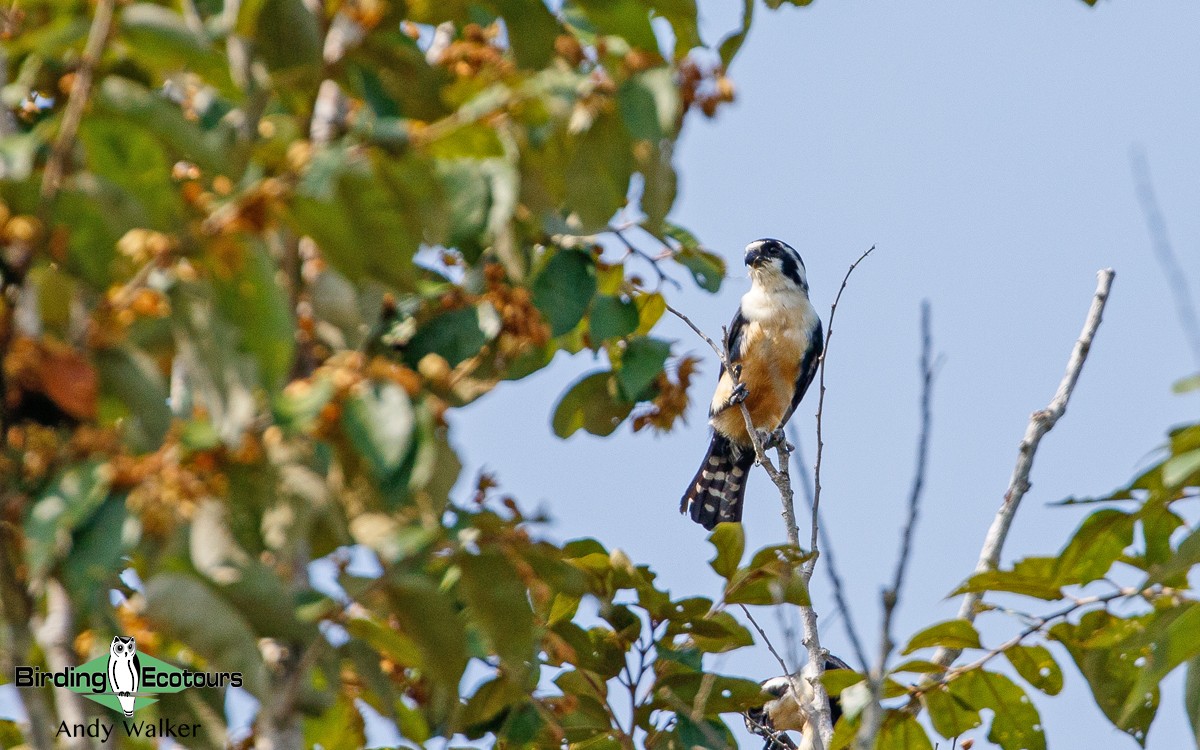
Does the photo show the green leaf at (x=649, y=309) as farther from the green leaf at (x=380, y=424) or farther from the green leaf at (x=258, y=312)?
the green leaf at (x=258, y=312)

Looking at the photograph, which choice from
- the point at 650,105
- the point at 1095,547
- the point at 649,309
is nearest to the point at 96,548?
the point at 650,105

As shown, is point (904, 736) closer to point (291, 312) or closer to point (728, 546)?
point (728, 546)

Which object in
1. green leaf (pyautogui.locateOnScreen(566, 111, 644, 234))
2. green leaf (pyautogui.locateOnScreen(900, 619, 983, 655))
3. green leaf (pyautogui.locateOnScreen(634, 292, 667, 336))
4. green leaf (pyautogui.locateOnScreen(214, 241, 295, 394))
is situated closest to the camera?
green leaf (pyautogui.locateOnScreen(214, 241, 295, 394))

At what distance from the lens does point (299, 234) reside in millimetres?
1596

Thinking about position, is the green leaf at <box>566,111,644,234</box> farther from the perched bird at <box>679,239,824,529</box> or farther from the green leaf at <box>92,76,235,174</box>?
→ the perched bird at <box>679,239,824,529</box>

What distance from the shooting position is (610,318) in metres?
2.74

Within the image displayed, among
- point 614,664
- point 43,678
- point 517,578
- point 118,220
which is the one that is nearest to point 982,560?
point 614,664

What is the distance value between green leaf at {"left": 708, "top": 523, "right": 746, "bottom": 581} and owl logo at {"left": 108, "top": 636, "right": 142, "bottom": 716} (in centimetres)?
142

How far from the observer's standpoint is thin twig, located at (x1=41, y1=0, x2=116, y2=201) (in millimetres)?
1498

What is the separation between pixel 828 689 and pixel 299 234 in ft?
5.98

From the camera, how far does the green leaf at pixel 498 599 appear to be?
6.19 ft

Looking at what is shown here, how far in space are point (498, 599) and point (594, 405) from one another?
119 centimetres

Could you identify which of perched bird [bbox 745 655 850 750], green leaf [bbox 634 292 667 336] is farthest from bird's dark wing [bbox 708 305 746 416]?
green leaf [bbox 634 292 667 336]

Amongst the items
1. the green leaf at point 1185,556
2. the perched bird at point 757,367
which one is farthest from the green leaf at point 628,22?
the perched bird at point 757,367
